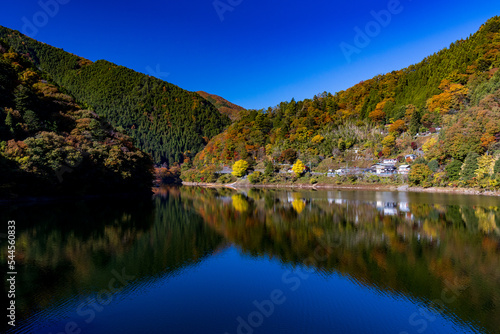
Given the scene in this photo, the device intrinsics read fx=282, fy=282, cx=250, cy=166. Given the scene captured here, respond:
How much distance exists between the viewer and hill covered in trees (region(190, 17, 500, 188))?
4141cm

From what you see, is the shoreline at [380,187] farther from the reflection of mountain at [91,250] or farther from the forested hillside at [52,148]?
the reflection of mountain at [91,250]

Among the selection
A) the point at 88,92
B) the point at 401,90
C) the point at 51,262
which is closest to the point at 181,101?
the point at 88,92

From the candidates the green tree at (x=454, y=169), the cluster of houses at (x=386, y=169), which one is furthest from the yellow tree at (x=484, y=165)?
the cluster of houses at (x=386, y=169)

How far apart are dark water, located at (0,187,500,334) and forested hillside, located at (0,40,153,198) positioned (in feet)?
35.2

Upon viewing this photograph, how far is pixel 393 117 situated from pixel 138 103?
116906mm

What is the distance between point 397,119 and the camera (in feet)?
204

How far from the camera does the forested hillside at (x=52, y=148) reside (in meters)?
25.7

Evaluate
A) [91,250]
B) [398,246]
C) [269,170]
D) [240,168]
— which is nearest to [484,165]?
[398,246]

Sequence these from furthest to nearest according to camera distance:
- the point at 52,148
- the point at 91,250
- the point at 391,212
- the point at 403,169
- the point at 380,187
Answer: the point at 403,169 < the point at 380,187 < the point at 52,148 < the point at 391,212 < the point at 91,250

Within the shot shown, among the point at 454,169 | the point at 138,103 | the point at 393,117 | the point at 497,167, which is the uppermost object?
the point at 138,103

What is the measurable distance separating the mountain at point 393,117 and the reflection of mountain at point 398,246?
Answer: 82.1 ft

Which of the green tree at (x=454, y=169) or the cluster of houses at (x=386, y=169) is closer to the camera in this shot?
the green tree at (x=454, y=169)

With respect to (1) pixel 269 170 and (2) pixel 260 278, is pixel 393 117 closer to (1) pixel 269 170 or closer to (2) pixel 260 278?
(1) pixel 269 170

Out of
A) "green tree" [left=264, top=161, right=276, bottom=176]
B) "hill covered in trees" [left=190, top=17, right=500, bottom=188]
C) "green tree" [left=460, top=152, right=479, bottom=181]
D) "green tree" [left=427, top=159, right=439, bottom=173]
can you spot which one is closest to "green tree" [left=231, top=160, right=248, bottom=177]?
"green tree" [left=264, top=161, right=276, bottom=176]
